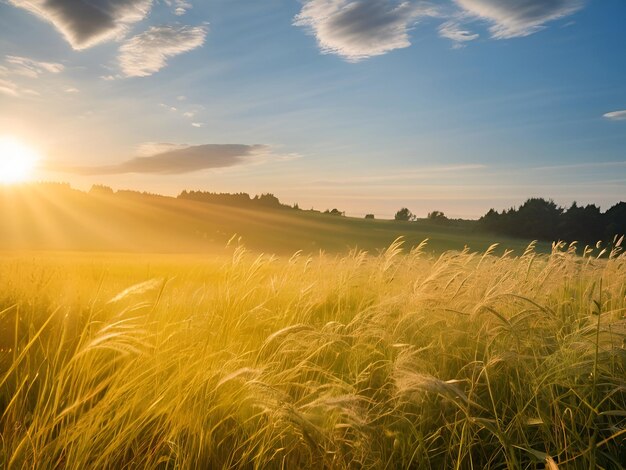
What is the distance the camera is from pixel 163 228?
28453mm

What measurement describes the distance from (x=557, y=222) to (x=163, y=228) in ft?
102

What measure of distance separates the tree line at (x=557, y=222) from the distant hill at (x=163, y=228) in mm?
1713

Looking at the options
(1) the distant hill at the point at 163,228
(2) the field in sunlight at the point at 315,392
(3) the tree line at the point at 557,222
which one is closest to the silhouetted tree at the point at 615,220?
(3) the tree line at the point at 557,222

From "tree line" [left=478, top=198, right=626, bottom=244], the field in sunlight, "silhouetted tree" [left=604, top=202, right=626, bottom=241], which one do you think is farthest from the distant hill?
the field in sunlight

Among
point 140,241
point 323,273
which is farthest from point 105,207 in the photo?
point 323,273

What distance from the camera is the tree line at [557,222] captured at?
1345 inches

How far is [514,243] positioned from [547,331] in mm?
34746

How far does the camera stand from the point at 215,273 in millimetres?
9148

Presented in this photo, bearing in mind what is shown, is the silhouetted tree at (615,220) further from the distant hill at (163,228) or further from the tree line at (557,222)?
the distant hill at (163,228)

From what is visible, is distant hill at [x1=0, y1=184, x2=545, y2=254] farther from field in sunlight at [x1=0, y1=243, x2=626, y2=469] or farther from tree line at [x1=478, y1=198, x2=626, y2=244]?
field in sunlight at [x1=0, y1=243, x2=626, y2=469]

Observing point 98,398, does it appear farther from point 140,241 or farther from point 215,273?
point 140,241

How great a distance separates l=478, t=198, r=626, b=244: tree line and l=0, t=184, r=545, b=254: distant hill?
1.71 meters

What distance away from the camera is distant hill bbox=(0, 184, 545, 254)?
23422 millimetres

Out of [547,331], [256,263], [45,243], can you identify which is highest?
[256,263]
